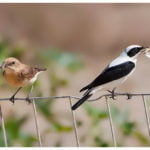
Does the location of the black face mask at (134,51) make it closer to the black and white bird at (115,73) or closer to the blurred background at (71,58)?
the black and white bird at (115,73)

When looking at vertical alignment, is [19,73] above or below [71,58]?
below

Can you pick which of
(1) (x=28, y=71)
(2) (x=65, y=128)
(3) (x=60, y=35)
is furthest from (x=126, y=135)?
(3) (x=60, y=35)

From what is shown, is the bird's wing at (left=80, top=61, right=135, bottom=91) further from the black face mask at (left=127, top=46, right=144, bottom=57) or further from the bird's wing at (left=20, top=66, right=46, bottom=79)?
the bird's wing at (left=20, top=66, right=46, bottom=79)

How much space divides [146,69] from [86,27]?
0.53m

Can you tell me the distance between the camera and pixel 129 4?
18.2 feet

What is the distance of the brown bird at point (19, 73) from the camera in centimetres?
366

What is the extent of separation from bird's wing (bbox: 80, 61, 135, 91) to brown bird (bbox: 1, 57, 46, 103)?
216 millimetres

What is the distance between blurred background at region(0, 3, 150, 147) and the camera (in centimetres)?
400

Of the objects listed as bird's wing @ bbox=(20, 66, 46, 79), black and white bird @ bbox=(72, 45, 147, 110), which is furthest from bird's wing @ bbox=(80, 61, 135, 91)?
bird's wing @ bbox=(20, 66, 46, 79)

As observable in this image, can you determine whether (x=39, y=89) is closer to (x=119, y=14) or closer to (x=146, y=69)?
(x=146, y=69)

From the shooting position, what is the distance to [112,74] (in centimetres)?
370

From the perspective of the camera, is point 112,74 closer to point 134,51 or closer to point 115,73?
point 115,73

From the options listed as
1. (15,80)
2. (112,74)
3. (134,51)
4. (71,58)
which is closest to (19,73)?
(15,80)

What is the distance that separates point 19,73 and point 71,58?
2.68ft
